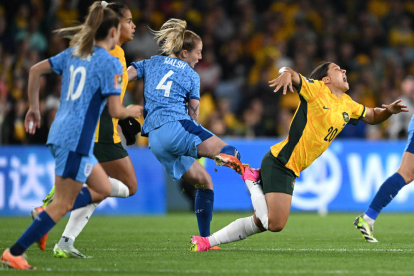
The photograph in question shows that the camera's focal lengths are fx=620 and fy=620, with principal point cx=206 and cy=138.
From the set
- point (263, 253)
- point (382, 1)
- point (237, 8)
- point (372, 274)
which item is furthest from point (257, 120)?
point (372, 274)

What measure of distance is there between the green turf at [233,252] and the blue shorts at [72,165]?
69 centimetres

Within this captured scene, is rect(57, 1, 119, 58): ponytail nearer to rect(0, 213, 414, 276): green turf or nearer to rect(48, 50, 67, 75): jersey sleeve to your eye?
rect(48, 50, 67, 75): jersey sleeve

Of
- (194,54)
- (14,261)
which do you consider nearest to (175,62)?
(194,54)

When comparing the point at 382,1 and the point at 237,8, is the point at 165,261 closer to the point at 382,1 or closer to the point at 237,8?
the point at 237,8

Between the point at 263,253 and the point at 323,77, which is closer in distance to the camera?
the point at 263,253

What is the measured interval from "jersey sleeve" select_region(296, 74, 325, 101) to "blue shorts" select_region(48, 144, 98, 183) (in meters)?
2.23

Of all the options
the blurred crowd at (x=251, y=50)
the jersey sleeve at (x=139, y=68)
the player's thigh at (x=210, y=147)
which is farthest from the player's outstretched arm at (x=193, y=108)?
the blurred crowd at (x=251, y=50)

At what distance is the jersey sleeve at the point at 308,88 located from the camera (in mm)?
5821

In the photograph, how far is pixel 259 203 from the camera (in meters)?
5.73

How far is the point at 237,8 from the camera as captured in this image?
16078mm

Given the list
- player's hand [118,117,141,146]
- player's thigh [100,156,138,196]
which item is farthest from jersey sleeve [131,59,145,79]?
player's thigh [100,156,138,196]

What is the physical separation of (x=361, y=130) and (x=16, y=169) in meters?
7.13

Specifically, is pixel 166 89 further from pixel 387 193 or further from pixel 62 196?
pixel 387 193

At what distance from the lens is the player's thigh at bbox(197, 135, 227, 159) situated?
19.4ft
